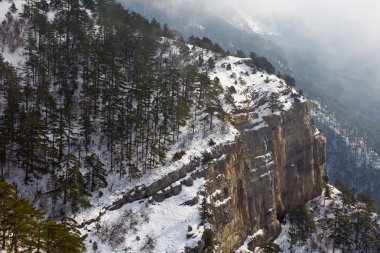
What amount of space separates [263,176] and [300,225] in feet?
47.7

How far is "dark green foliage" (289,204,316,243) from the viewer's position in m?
75.8

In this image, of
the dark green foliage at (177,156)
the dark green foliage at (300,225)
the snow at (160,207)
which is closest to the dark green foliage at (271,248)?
the snow at (160,207)

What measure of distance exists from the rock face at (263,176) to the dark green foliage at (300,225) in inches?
125

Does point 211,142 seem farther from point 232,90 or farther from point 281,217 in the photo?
point 281,217

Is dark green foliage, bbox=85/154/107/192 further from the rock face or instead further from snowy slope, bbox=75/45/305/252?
the rock face

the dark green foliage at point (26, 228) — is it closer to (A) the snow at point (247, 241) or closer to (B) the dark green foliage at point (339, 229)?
(A) the snow at point (247, 241)

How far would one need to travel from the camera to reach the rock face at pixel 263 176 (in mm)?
62000

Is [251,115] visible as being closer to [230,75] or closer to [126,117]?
[230,75]

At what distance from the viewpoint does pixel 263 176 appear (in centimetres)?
7338

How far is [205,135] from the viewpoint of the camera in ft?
225

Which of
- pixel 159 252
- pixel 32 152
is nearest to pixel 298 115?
pixel 159 252

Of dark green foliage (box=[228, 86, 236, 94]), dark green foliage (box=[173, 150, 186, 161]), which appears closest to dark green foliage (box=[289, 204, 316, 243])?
dark green foliage (box=[228, 86, 236, 94])

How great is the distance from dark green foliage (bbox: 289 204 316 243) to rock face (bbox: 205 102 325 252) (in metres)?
3.18

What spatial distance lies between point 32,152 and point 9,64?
2938cm
